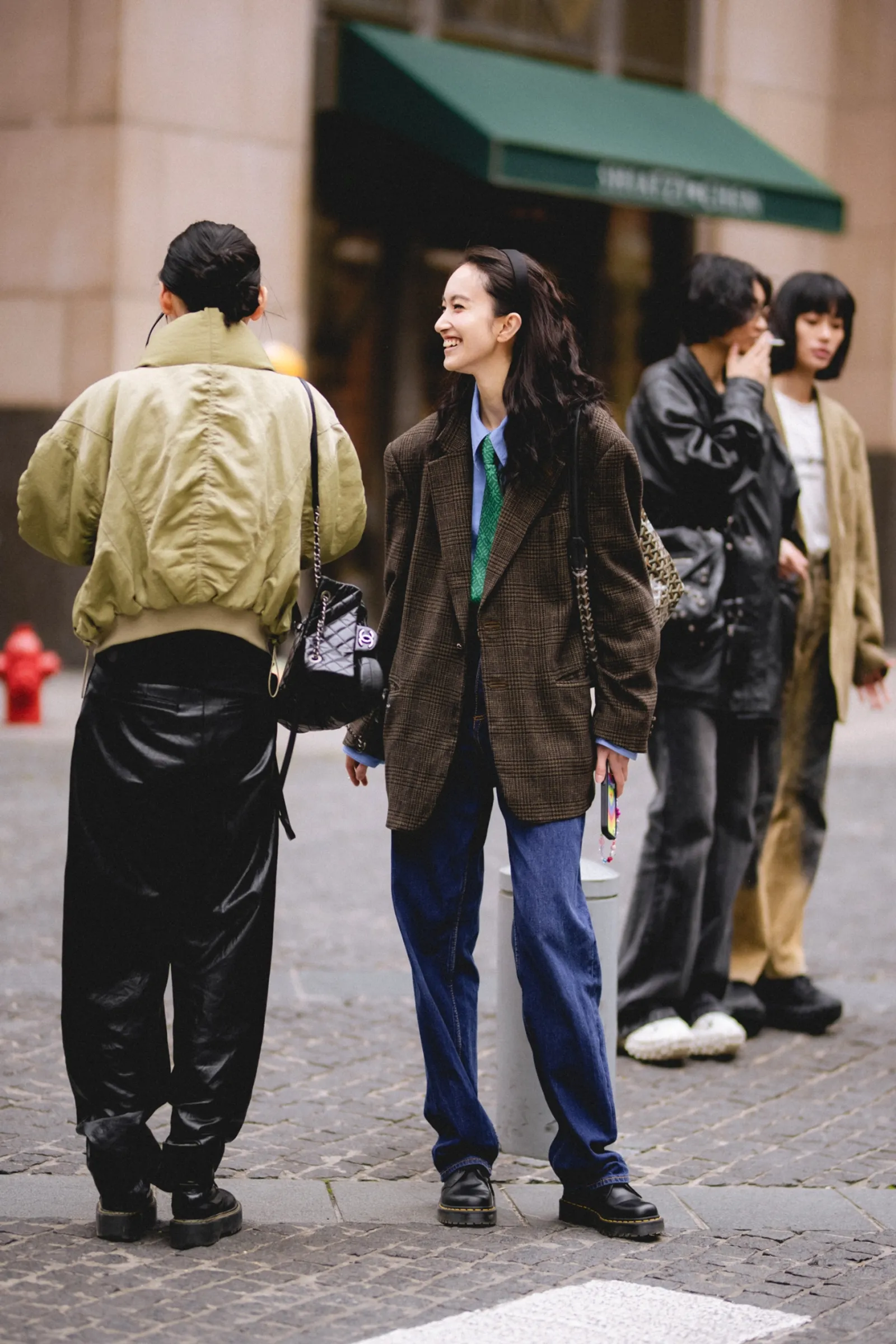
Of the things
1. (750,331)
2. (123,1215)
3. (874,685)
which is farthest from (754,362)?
(123,1215)

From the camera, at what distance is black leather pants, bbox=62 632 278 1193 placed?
3.89 m

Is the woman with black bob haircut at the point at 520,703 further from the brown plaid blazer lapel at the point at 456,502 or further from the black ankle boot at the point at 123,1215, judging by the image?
the black ankle boot at the point at 123,1215

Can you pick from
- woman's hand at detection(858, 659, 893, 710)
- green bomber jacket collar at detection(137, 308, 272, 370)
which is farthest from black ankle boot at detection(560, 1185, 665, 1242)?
woman's hand at detection(858, 659, 893, 710)

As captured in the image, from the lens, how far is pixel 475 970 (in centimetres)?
430

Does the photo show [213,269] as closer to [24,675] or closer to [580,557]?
[580,557]

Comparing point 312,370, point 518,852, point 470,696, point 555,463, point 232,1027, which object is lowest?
point 232,1027

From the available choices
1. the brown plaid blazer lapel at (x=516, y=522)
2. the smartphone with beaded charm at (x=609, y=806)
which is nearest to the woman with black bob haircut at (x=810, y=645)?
the smartphone with beaded charm at (x=609, y=806)

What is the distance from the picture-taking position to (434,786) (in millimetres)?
4117

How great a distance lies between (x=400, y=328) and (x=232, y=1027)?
12332 millimetres

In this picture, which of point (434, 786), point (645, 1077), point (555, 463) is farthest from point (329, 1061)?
point (555, 463)

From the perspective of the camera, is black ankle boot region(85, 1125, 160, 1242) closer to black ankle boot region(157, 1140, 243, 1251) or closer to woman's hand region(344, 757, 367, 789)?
black ankle boot region(157, 1140, 243, 1251)

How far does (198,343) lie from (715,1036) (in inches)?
105

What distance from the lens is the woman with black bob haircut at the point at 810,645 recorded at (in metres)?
5.98

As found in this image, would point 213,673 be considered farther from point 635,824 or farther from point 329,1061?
point 635,824
